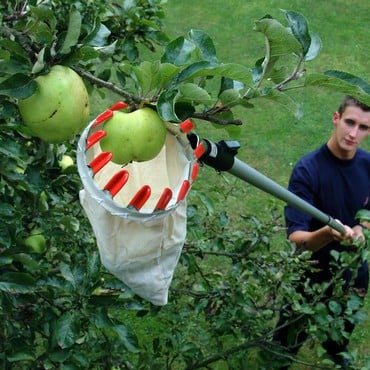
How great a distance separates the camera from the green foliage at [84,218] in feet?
3.20

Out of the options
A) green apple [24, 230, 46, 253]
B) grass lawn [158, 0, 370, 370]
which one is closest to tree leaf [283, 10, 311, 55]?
green apple [24, 230, 46, 253]

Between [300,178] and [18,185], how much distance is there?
136 centimetres

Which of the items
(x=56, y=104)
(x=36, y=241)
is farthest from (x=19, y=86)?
(x=36, y=241)

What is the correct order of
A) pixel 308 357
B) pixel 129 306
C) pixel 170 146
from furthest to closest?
pixel 308 357 < pixel 129 306 < pixel 170 146

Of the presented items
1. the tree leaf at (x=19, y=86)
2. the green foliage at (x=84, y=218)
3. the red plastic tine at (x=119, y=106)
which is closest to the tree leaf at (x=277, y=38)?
the green foliage at (x=84, y=218)

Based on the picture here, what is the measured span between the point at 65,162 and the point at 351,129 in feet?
4.52

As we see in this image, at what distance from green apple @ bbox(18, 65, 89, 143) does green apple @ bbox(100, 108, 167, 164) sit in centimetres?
6

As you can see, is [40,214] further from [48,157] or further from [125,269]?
[125,269]

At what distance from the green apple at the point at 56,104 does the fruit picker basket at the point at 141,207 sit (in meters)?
0.03

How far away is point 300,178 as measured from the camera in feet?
9.25

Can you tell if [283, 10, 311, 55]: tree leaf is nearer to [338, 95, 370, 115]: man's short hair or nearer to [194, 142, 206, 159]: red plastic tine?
[194, 142, 206, 159]: red plastic tine

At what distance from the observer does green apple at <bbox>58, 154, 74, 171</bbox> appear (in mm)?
1872

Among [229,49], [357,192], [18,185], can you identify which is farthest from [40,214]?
[229,49]

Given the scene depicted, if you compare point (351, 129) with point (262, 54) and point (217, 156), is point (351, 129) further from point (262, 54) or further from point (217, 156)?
point (262, 54)
